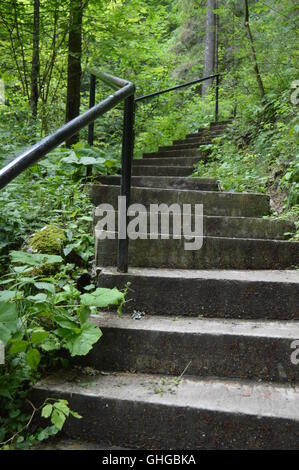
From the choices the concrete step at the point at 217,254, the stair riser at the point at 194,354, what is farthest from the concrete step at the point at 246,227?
the stair riser at the point at 194,354

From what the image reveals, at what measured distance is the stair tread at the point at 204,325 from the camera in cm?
180

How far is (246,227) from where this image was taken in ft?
9.12

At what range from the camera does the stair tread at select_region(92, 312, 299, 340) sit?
1804 millimetres

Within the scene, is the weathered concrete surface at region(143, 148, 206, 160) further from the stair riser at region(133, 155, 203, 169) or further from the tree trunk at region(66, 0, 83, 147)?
the tree trunk at region(66, 0, 83, 147)

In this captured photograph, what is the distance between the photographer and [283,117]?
473 centimetres

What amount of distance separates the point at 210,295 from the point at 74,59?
4.48 metres

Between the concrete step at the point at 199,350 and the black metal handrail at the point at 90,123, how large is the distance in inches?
17.1

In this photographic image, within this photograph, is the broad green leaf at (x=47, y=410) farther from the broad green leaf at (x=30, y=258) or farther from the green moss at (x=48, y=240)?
the green moss at (x=48, y=240)

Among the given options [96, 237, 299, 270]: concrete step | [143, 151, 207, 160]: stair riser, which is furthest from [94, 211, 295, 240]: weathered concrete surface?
[143, 151, 207, 160]: stair riser

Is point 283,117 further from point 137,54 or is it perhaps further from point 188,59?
point 188,59

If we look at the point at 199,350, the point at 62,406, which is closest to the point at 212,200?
the point at 199,350

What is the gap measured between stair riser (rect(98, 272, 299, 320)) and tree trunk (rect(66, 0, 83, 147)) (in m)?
3.50

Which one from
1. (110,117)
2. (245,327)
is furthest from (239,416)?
(110,117)
